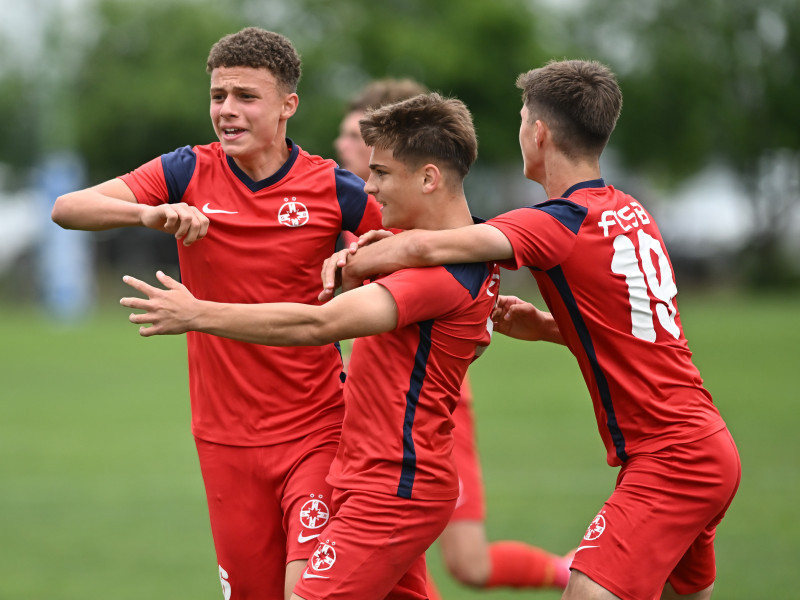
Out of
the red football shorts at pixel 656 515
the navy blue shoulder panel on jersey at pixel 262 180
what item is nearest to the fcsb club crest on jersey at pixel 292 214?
the navy blue shoulder panel on jersey at pixel 262 180

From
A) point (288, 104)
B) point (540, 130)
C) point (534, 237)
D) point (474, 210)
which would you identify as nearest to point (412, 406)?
point (534, 237)

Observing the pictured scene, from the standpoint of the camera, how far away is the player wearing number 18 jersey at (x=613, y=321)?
12.9 ft

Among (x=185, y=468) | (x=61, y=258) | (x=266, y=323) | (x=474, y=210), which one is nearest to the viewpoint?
(x=266, y=323)

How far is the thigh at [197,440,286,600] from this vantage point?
14.6ft

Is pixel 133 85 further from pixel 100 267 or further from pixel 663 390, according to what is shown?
pixel 663 390

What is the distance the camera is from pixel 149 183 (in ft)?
14.4

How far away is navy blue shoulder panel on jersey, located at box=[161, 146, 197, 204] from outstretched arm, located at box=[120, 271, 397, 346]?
809mm

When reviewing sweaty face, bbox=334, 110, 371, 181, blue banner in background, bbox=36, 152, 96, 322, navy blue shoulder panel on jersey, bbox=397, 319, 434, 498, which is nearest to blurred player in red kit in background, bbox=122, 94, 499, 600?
navy blue shoulder panel on jersey, bbox=397, 319, 434, 498

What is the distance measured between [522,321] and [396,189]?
991 mm

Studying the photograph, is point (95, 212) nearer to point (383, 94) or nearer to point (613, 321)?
point (613, 321)

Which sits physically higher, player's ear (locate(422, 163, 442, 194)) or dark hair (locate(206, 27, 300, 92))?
dark hair (locate(206, 27, 300, 92))

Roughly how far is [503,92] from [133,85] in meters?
14.7

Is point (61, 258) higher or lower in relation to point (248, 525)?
higher

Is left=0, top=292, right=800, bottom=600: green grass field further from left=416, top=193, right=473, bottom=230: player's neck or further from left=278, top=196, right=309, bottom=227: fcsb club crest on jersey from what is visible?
left=416, top=193, right=473, bottom=230: player's neck
